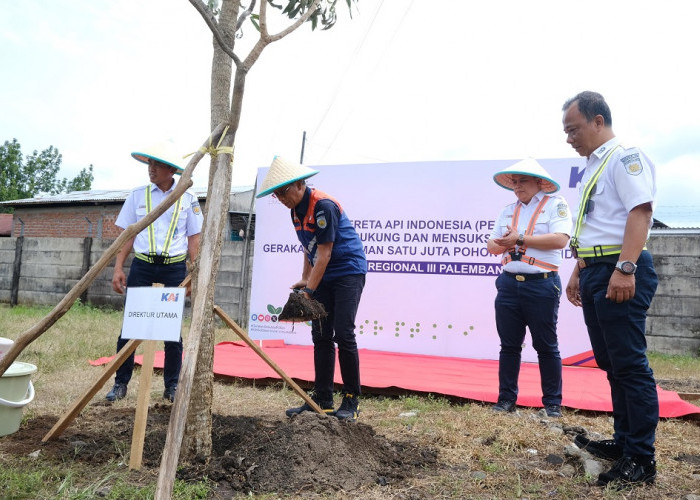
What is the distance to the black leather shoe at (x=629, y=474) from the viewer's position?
2.52 m

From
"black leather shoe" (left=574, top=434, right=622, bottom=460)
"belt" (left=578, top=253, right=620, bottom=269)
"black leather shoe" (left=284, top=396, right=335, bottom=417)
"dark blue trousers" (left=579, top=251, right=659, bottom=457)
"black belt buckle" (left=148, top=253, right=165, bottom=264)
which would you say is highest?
"belt" (left=578, top=253, right=620, bottom=269)

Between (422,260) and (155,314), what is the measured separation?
193 inches

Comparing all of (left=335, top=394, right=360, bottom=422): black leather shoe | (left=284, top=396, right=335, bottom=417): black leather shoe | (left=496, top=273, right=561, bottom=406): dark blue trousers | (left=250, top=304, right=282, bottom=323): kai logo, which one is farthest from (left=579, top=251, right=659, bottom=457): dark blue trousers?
(left=250, top=304, right=282, bottom=323): kai logo

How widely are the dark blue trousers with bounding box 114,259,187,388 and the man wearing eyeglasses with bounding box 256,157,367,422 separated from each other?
3.04ft

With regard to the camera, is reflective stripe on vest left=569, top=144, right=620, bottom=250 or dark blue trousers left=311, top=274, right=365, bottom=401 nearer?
reflective stripe on vest left=569, top=144, right=620, bottom=250

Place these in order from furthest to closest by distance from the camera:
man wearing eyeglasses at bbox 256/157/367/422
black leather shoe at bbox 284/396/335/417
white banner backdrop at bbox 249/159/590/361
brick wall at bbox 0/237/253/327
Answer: brick wall at bbox 0/237/253/327 < white banner backdrop at bbox 249/159/590/361 < black leather shoe at bbox 284/396/335/417 < man wearing eyeglasses at bbox 256/157/367/422

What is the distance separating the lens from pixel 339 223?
3.81 meters

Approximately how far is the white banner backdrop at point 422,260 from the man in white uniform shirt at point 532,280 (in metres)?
2.60

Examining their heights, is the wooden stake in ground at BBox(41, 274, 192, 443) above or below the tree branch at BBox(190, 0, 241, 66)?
below

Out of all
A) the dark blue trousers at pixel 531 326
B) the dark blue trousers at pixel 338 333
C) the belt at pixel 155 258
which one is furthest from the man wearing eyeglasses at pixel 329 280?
the dark blue trousers at pixel 531 326

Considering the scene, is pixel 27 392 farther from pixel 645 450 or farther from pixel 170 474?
pixel 645 450

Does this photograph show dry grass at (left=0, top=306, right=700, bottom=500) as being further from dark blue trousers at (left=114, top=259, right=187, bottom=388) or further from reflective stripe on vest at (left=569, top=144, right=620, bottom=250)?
reflective stripe on vest at (left=569, top=144, right=620, bottom=250)

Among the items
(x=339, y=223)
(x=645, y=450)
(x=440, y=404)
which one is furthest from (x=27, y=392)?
(x=645, y=450)

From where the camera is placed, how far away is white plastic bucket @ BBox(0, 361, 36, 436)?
290cm
